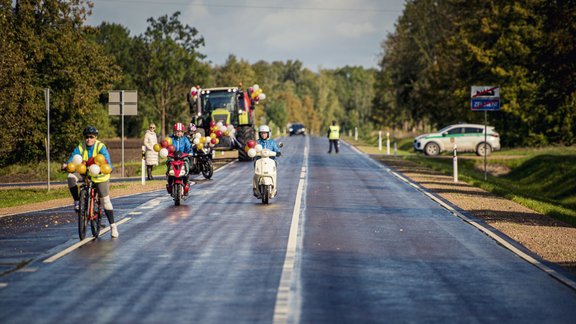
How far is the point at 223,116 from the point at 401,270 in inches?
1157

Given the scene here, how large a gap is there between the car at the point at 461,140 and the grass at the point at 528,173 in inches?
22.4

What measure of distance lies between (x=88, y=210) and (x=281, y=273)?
4754 mm

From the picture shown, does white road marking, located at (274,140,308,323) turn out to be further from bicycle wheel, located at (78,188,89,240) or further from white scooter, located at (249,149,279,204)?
bicycle wheel, located at (78,188,89,240)

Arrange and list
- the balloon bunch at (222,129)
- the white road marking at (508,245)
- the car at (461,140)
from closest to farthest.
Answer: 1. the white road marking at (508,245)
2. the balloon bunch at (222,129)
3. the car at (461,140)

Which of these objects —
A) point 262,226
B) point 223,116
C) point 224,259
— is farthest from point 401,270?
point 223,116

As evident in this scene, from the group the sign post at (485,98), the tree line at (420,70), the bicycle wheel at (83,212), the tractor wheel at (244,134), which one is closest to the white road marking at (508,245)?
the bicycle wheel at (83,212)

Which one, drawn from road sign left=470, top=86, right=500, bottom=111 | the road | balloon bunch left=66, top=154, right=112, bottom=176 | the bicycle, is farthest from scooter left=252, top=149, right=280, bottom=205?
road sign left=470, top=86, right=500, bottom=111

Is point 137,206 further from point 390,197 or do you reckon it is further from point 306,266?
point 306,266

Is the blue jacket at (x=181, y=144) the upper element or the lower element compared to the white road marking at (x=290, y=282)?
upper

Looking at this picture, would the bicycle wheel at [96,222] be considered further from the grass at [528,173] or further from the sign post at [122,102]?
the sign post at [122,102]

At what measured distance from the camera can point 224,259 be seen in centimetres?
1181

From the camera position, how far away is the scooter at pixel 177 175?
1988 cm

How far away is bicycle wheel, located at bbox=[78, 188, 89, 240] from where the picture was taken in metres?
13.9

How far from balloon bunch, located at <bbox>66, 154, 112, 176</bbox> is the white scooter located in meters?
6.23
